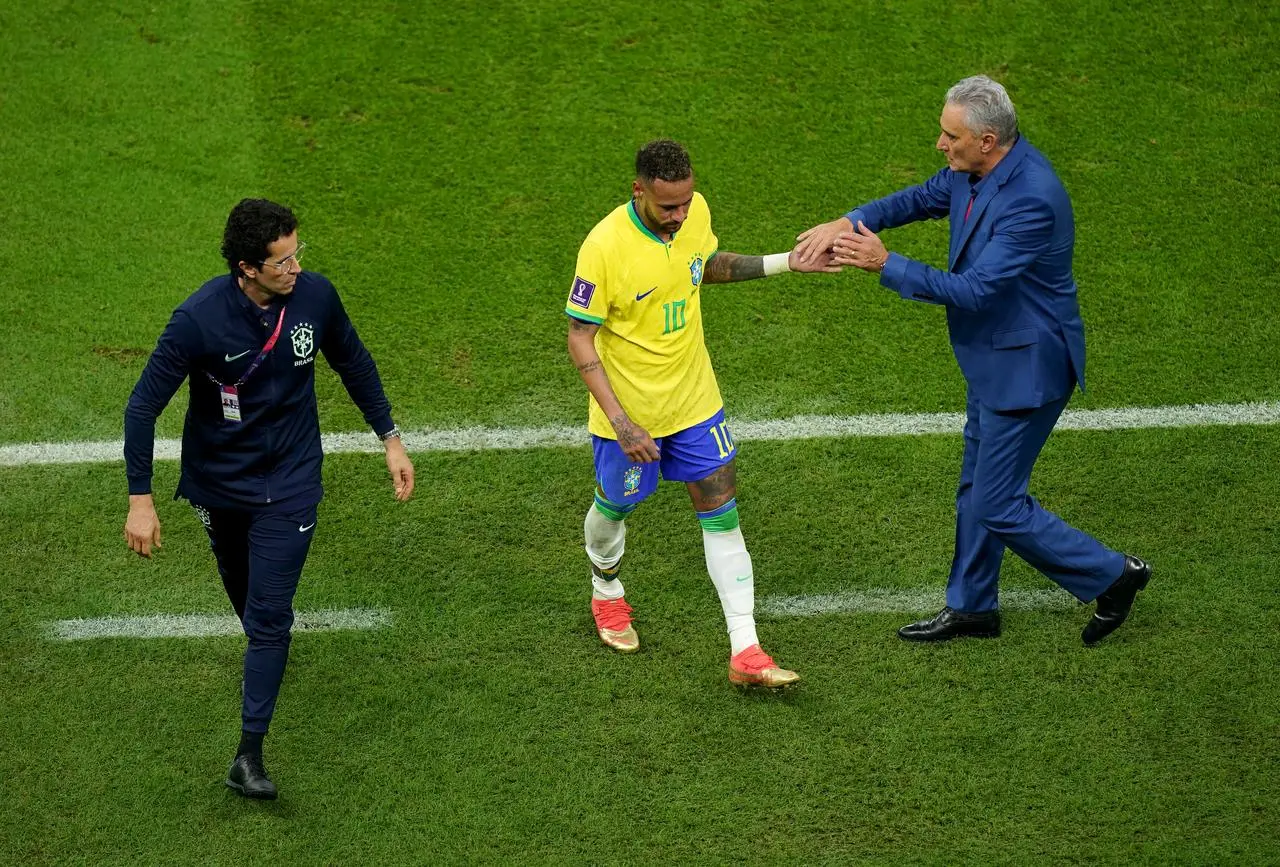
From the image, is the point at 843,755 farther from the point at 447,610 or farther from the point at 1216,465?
the point at 1216,465

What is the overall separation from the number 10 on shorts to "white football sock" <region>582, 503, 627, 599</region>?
1.78 ft

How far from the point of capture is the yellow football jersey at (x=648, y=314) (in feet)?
18.4

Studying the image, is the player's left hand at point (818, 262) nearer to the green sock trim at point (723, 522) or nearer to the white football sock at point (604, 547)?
the green sock trim at point (723, 522)

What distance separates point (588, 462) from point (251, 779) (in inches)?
99.3

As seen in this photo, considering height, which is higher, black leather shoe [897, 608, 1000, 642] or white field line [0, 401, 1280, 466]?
white field line [0, 401, 1280, 466]

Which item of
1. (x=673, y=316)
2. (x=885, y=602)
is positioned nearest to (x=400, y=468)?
(x=673, y=316)

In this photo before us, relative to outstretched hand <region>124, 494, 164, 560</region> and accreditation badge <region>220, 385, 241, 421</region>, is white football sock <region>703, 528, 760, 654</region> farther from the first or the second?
outstretched hand <region>124, 494, 164, 560</region>

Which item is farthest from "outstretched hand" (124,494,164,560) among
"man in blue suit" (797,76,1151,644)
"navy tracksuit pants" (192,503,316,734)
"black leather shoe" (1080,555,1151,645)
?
"black leather shoe" (1080,555,1151,645)

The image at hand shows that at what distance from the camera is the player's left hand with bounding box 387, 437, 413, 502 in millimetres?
5680

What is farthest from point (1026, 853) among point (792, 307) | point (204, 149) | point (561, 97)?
point (204, 149)

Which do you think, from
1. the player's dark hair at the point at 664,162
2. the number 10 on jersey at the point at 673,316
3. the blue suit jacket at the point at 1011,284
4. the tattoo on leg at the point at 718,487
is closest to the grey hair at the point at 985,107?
the blue suit jacket at the point at 1011,284

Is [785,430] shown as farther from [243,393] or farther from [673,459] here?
[243,393]

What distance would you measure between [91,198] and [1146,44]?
6830 millimetres

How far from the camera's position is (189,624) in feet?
21.0
